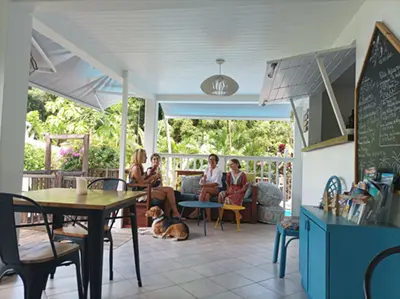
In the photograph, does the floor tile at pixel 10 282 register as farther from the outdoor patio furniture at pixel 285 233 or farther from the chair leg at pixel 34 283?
the outdoor patio furniture at pixel 285 233

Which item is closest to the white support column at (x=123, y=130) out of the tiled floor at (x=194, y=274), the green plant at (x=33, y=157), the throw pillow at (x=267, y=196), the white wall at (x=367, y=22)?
the tiled floor at (x=194, y=274)

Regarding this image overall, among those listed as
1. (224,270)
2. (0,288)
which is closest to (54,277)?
(0,288)

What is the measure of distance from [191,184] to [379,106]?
4263mm

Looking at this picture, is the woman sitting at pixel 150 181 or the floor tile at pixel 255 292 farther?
the woman sitting at pixel 150 181

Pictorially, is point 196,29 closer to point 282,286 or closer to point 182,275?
point 182,275

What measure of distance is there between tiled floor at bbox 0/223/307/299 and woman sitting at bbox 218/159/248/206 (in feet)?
3.64

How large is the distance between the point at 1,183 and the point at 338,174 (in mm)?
3080

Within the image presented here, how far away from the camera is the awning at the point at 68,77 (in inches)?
153

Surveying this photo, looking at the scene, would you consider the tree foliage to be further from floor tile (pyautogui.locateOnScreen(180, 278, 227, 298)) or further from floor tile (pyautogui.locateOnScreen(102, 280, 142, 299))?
A: floor tile (pyautogui.locateOnScreen(180, 278, 227, 298))

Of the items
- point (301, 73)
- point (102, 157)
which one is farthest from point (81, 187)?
point (102, 157)

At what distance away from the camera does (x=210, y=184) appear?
5496mm

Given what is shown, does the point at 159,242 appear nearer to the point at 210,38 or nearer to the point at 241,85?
the point at 210,38

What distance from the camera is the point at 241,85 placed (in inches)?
231

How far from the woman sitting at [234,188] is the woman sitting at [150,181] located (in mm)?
922
